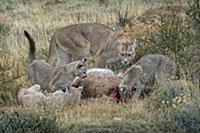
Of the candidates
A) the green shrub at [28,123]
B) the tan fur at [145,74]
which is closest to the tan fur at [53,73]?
the tan fur at [145,74]

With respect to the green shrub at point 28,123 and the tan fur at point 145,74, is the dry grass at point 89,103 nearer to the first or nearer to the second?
the green shrub at point 28,123

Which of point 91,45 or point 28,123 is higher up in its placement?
point 91,45

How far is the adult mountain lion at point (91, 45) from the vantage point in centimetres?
1523

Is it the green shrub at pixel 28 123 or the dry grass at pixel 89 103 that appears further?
the dry grass at pixel 89 103

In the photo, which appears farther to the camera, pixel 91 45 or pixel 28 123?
pixel 91 45

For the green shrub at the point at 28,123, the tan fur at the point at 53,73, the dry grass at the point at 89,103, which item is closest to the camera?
the green shrub at the point at 28,123

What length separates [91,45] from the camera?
636 inches

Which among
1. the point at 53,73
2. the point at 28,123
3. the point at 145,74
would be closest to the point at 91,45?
the point at 53,73

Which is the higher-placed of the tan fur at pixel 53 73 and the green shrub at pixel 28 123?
the tan fur at pixel 53 73

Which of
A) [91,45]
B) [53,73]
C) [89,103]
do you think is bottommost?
[89,103]

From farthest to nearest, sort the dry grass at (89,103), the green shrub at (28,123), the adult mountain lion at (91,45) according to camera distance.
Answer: the adult mountain lion at (91,45) < the dry grass at (89,103) < the green shrub at (28,123)

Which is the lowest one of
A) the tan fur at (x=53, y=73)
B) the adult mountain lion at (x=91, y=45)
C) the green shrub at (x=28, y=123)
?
the green shrub at (x=28, y=123)

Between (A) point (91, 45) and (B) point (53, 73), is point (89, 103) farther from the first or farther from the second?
(A) point (91, 45)

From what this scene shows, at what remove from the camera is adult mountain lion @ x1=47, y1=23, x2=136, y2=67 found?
15.2 m
